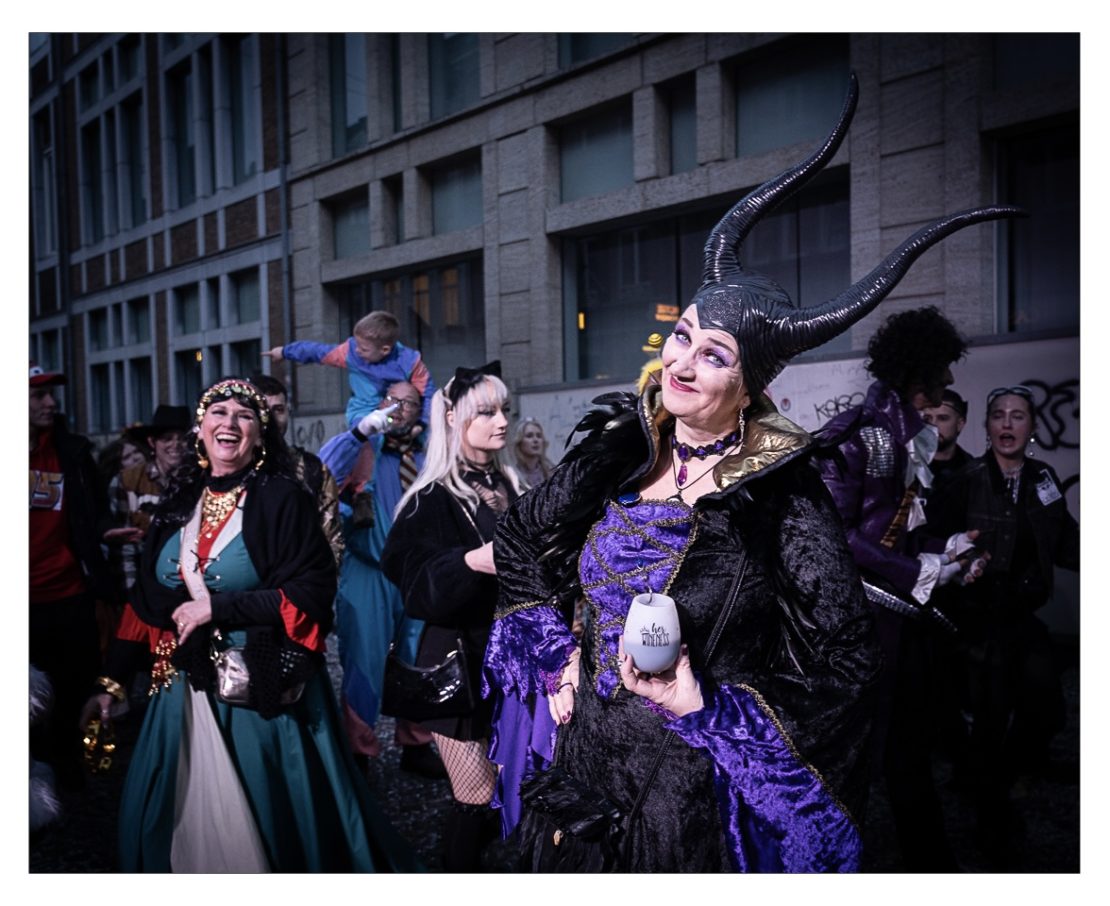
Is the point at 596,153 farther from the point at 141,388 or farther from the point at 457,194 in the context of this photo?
the point at 141,388

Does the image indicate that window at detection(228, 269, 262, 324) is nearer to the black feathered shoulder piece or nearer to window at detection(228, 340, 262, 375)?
window at detection(228, 340, 262, 375)

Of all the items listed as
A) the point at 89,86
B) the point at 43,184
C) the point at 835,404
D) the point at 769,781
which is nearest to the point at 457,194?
the point at 89,86

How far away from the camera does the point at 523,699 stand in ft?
6.55

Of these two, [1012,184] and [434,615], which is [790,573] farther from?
[1012,184]

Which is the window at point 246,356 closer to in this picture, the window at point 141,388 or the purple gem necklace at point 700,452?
the window at point 141,388

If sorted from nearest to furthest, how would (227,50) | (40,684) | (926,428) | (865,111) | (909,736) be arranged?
1. (40,684)
2. (909,736)
3. (926,428)
4. (227,50)
5. (865,111)

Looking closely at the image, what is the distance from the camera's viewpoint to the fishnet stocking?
8.95 ft

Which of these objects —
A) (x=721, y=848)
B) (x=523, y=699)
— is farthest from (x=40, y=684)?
(x=721, y=848)

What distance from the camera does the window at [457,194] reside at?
432cm

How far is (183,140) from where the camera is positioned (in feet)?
12.6

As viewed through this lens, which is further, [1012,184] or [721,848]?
[1012,184]

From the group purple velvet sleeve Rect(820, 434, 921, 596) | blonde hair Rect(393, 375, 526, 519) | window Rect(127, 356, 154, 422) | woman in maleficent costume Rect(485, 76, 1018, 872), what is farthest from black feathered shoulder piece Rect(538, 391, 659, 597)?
window Rect(127, 356, 154, 422)

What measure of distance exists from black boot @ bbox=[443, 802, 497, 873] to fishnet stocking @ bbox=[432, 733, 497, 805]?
4 cm
